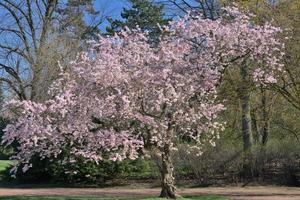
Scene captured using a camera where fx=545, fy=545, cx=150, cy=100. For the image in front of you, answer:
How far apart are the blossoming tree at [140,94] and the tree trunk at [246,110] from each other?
3.91m

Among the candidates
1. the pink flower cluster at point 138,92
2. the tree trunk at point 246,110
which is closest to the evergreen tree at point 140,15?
A: the tree trunk at point 246,110

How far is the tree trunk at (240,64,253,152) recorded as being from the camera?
2216cm

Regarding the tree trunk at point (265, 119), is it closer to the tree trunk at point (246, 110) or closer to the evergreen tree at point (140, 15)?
the tree trunk at point (246, 110)

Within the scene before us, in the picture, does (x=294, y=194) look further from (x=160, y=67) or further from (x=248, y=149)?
(x=160, y=67)

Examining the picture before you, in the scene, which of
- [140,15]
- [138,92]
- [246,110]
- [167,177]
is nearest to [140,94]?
[138,92]

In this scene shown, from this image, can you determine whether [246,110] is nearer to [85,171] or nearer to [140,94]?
[85,171]

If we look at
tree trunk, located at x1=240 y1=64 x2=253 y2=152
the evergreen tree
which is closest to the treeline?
tree trunk, located at x1=240 y1=64 x2=253 y2=152

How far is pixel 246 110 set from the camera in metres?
26.5

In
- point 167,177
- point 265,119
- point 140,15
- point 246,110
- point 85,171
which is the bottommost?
point 167,177

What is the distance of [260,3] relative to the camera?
920 inches

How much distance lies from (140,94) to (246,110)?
11.1m

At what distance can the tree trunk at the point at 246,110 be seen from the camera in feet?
72.7

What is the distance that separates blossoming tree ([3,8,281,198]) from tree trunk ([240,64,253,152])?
3.91 m

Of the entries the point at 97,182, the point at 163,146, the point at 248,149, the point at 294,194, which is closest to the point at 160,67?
the point at 163,146
